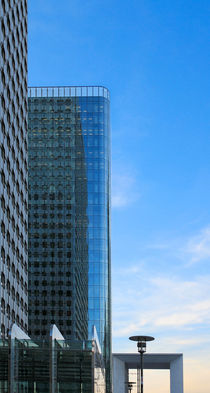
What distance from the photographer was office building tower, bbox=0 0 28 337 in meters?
70.5

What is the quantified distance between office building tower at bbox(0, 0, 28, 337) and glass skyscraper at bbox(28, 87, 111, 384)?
5915 centimetres

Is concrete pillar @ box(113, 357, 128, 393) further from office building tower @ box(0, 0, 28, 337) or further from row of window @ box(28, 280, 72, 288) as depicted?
office building tower @ box(0, 0, 28, 337)

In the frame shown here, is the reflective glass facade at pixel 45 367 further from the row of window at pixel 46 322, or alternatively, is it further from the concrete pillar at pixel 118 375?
the row of window at pixel 46 322

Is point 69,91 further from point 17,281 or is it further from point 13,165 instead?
point 17,281

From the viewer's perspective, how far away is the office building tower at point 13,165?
231 feet

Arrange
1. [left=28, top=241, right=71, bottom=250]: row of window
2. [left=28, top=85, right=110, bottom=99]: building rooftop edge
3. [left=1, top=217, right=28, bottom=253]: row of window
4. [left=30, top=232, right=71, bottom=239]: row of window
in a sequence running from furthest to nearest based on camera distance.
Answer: [left=28, top=85, right=110, bottom=99]: building rooftop edge → [left=30, top=232, right=71, bottom=239]: row of window → [left=28, top=241, right=71, bottom=250]: row of window → [left=1, top=217, right=28, bottom=253]: row of window

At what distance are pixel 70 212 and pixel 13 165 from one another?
73.5m

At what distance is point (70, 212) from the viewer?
150125 millimetres

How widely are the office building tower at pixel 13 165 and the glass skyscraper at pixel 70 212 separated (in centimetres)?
5915

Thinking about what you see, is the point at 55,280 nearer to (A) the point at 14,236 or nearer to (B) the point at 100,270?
(B) the point at 100,270

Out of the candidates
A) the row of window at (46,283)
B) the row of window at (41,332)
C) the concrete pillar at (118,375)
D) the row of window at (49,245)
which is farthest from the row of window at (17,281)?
the row of window at (49,245)

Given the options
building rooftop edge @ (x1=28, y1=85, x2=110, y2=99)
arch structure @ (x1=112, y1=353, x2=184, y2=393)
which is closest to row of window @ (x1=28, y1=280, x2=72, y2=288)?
arch structure @ (x1=112, y1=353, x2=184, y2=393)

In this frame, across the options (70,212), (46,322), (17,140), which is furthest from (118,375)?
(17,140)

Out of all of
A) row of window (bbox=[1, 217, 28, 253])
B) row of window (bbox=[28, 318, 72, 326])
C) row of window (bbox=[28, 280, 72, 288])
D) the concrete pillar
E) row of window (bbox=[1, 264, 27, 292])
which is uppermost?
row of window (bbox=[28, 280, 72, 288])
